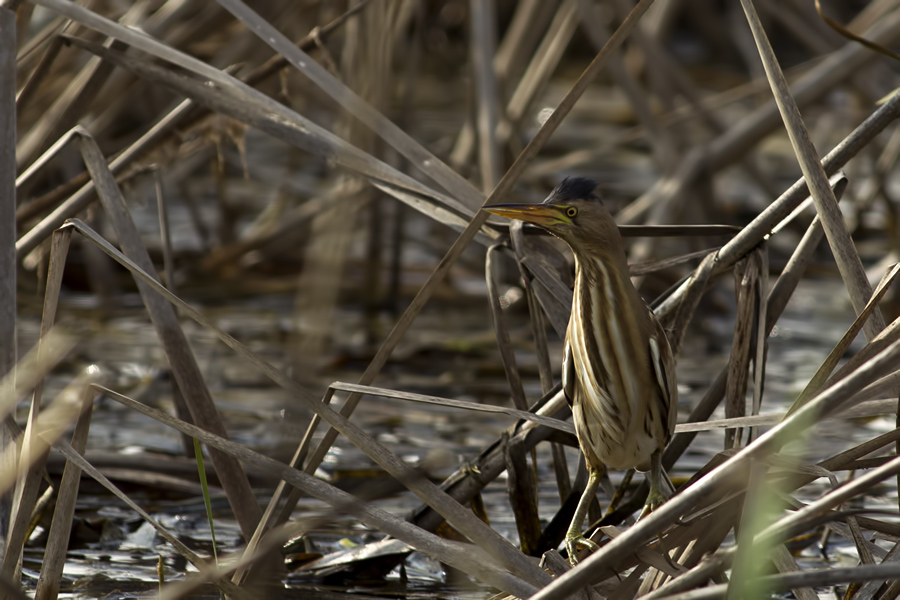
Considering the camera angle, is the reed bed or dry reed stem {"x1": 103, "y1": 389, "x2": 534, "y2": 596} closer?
the reed bed

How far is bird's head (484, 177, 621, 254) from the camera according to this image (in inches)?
69.3

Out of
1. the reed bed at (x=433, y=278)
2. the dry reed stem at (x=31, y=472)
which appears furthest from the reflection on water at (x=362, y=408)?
the dry reed stem at (x=31, y=472)

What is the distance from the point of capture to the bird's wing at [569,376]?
1882mm

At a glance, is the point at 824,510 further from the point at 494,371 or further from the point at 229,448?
the point at 494,371

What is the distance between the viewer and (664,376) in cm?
183

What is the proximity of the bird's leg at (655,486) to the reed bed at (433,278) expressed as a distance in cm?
11

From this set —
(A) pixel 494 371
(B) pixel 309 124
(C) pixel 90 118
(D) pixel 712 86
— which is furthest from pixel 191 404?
(D) pixel 712 86

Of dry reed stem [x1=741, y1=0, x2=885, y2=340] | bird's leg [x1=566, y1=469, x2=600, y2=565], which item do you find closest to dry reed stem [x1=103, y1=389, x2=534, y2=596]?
bird's leg [x1=566, y1=469, x2=600, y2=565]

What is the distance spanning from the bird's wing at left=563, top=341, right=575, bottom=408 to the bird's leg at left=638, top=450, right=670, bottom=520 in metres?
0.16

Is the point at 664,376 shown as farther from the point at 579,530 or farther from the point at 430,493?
the point at 430,493

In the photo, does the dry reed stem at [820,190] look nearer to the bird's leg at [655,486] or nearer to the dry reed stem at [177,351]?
the bird's leg at [655,486]

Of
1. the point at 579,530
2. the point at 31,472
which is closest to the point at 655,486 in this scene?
the point at 579,530

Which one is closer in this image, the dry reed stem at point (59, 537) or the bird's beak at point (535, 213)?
the dry reed stem at point (59, 537)

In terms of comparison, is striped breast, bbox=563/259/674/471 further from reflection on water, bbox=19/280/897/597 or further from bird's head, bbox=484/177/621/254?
reflection on water, bbox=19/280/897/597
